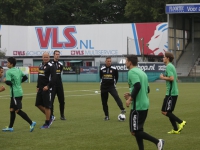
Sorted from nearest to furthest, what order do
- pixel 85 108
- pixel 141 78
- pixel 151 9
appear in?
pixel 141 78, pixel 85 108, pixel 151 9

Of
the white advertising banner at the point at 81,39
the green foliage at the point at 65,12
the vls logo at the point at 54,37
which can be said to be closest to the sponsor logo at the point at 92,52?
the white advertising banner at the point at 81,39

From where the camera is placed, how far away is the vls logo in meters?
64.8

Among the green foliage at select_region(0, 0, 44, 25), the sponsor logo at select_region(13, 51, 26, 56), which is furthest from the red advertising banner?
the green foliage at select_region(0, 0, 44, 25)

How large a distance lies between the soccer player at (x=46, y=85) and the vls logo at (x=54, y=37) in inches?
1960

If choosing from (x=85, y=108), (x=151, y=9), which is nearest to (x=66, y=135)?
(x=85, y=108)

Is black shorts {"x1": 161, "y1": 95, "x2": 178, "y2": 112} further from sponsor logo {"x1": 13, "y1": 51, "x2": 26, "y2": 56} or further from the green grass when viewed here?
sponsor logo {"x1": 13, "y1": 51, "x2": 26, "y2": 56}

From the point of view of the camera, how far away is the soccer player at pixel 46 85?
48.8 feet

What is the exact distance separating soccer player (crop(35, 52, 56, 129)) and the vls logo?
1960 inches

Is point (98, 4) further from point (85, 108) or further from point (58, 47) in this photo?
point (85, 108)

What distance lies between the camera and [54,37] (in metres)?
65.5

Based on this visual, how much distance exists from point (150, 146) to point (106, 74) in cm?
645

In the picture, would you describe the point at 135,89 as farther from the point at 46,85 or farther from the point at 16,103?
the point at 46,85

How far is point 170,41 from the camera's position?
58500 mm

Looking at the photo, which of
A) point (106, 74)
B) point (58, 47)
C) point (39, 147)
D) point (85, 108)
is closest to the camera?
point (39, 147)
